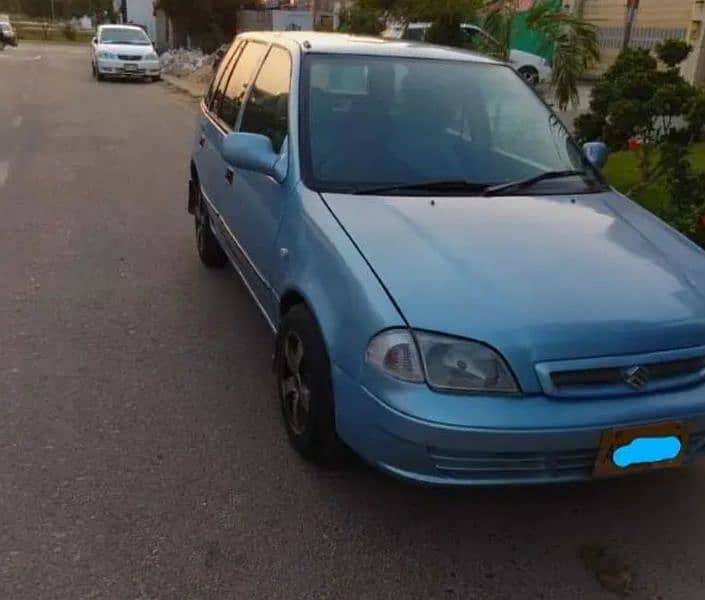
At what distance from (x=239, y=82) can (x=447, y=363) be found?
118 inches

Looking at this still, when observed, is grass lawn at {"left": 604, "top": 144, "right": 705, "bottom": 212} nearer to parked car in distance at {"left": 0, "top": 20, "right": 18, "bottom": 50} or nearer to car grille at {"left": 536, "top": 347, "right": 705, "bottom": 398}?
car grille at {"left": 536, "top": 347, "right": 705, "bottom": 398}

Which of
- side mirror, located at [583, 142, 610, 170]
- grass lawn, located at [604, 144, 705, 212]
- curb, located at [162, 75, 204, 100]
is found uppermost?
side mirror, located at [583, 142, 610, 170]

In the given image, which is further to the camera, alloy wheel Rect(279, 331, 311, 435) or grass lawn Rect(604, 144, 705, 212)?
grass lawn Rect(604, 144, 705, 212)

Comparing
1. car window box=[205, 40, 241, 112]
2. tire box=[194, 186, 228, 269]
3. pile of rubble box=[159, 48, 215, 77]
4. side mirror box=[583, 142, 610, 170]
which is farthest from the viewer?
pile of rubble box=[159, 48, 215, 77]

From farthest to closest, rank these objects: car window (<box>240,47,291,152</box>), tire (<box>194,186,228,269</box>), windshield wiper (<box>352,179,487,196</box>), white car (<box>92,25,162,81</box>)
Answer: white car (<box>92,25,162,81</box>) → tire (<box>194,186,228,269</box>) → car window (<box>240,47,291,152</box>) → windshield wiper (<box>352,179,487,196</box>)

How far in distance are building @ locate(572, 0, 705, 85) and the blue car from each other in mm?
11383

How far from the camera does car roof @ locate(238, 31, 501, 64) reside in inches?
164

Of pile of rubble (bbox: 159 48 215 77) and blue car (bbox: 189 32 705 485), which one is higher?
blue car (bbox: 189 32 705 485)

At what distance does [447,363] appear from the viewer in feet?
8.79

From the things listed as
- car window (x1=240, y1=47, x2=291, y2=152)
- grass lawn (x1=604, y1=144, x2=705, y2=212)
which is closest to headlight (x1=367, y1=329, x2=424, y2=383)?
car window (x1=240, y1=47, x2=291, y2=152)

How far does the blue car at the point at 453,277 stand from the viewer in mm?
2652

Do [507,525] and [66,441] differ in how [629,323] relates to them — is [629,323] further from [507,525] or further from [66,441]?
[66,441]

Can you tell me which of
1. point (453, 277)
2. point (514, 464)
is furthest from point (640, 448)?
point (453, 277)

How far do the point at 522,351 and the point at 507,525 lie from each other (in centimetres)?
83
